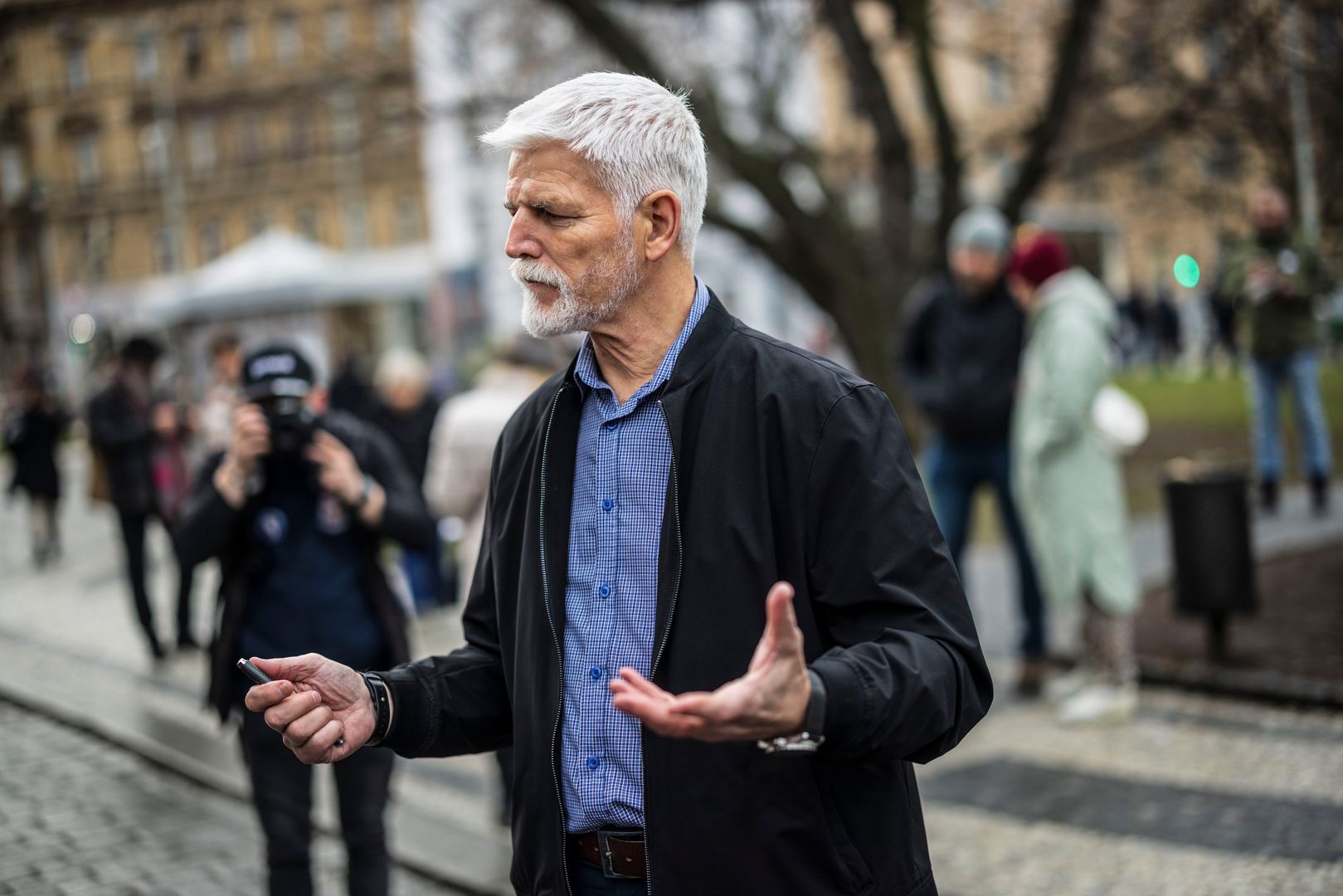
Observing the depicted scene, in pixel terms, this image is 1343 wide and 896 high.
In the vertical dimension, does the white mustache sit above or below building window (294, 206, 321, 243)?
below

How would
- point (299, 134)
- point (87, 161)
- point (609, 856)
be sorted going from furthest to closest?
point (299, 134)
point (87, 161)
point (609, 856)

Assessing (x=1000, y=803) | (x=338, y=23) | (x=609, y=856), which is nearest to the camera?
(x=609, y=856)

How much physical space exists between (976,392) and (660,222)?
16.4 feet

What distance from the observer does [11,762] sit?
22.1ft

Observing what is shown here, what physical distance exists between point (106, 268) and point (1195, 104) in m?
52.8

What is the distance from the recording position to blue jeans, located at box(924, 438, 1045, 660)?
7285 mm

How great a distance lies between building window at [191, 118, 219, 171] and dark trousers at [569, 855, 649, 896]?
2347 inches

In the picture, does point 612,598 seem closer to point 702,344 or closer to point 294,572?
point 702,344

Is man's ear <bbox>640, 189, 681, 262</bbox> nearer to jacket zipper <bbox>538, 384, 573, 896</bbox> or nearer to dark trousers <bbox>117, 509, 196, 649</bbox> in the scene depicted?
jacket zipper <bbox>538, 384, 573, 896</bbox>

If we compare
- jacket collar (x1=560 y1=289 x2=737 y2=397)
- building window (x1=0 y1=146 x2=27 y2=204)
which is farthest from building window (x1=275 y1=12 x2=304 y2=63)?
jacket collar (x1=560 y1=289 x2=737 y2=397)

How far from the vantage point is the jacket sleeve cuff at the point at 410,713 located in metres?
2.47

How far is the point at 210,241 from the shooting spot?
59.4 m

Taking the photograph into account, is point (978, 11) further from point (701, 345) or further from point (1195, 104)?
point (701, 345)

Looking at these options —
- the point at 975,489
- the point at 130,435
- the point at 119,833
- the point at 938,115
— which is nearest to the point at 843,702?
the point at 119,833
